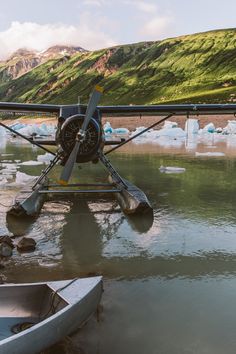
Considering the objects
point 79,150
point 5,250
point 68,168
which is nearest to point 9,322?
point 5,250

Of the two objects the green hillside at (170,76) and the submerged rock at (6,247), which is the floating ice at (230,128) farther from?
the submerged rock at (6,247)

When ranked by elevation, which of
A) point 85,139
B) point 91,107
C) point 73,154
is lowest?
point 73,154

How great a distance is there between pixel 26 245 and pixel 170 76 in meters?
147

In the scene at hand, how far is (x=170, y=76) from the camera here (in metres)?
149

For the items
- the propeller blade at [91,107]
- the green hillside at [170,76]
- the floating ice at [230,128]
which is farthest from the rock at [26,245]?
the green hillside at [170,76]

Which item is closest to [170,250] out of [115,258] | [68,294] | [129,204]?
[115,258]

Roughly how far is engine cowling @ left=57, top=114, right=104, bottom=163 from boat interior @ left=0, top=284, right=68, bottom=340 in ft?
23.4

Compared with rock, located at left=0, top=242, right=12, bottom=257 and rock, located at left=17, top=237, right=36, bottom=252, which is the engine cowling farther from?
rock, located at left=0, top=242, right=12, bottom=257

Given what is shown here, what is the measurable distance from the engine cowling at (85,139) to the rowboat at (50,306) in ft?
23.3

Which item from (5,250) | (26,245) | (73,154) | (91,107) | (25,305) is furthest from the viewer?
(91,107)

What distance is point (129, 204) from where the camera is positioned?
38.8 ft

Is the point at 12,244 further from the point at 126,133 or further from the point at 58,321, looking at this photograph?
the point at 126,133

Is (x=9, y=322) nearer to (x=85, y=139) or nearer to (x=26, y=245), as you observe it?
(x=26, y=245)

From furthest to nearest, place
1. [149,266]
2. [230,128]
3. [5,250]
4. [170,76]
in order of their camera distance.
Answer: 1. [170,76]
2. [230,128]
3. [5,250]
4. [149,266]
